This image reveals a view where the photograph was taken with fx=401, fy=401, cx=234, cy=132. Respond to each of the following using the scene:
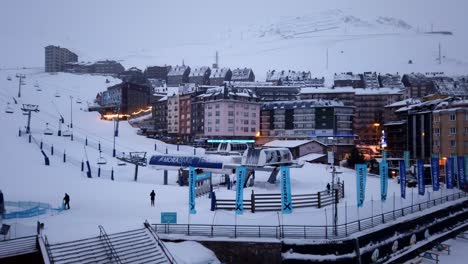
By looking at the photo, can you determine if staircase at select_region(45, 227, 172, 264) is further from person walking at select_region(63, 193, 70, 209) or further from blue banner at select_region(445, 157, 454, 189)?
blue banner at select_region(445, 157, 454, 189)

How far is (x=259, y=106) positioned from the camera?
98750mm

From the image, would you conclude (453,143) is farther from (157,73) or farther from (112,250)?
(157,73)

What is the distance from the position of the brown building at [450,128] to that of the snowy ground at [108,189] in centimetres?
1687

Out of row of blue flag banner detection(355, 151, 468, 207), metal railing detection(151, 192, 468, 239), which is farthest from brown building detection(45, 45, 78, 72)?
metal railing detection(151, 192, 468, 239)

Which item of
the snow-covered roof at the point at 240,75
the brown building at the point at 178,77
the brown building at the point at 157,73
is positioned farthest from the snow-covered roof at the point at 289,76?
the brown building at the point at 157,73

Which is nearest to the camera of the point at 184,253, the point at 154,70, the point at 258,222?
the point at 184,253

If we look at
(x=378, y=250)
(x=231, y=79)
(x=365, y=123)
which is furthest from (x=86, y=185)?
(x=231, y=79)

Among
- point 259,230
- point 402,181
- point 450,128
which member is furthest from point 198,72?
point 259,230

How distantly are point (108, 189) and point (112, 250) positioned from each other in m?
18.7

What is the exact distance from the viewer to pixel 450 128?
2438 inches

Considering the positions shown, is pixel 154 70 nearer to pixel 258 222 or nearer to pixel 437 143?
pixel 437 143

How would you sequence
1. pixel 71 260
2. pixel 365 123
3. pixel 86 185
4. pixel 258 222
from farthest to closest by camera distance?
pixel 365 123 < pixel 86 185 < pixel 258 222 < pixel 71 260

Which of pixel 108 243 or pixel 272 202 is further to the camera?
pixel 272 202

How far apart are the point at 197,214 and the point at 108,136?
43.5 metres
